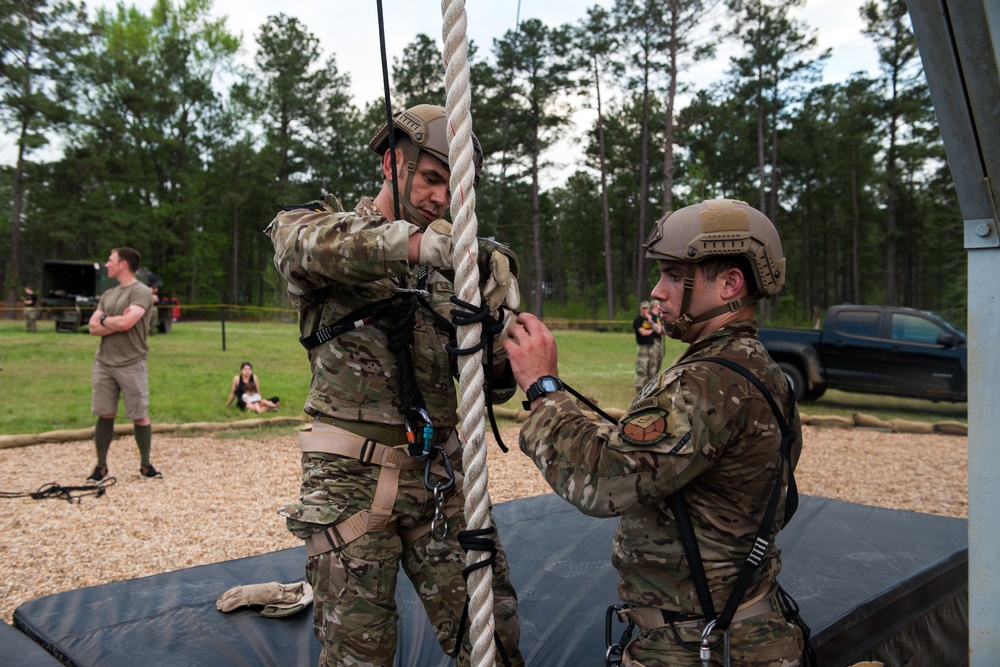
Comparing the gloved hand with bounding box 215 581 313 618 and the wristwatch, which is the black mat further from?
the wristwatch

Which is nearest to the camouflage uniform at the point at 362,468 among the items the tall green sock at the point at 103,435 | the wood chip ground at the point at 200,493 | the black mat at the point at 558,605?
the black mat at the point at 558,605

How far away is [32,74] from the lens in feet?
91.6

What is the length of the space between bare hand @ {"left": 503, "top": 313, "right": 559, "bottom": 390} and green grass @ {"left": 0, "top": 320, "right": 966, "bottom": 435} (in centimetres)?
1014

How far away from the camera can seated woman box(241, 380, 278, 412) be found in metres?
11.7

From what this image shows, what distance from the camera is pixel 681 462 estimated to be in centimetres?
181

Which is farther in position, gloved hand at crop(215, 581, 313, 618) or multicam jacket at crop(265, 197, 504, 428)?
gloved hand at crop(215, 581, 313, 618)

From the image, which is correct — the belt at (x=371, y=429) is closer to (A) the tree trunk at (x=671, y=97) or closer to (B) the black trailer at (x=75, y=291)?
(A) the tree trunk at (x=671, y=97)

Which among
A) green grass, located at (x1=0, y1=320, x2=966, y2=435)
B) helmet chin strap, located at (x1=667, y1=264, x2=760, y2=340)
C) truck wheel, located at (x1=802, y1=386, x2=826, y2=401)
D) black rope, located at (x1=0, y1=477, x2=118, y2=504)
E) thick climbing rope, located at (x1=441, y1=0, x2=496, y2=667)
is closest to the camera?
thick climbing rope, located at (x1=441, y1=0, x2=496, y2=667)

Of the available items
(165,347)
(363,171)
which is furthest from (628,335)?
(363,171)

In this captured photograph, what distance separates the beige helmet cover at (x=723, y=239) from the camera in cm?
199

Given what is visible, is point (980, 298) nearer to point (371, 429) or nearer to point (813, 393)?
point (371, 429)

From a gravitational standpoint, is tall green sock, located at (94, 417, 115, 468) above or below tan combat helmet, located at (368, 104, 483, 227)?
below

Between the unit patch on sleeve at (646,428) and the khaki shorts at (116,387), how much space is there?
246 inches

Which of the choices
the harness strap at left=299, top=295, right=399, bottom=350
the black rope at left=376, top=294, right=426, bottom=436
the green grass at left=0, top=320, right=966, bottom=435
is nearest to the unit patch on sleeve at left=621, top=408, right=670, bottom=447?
the black rope at left=376, top=294, right=426, bottom=436
